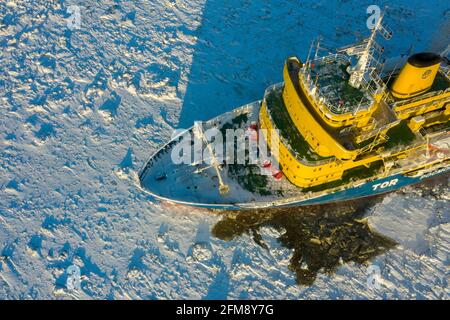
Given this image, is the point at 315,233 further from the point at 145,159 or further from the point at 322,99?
the point at 145,159

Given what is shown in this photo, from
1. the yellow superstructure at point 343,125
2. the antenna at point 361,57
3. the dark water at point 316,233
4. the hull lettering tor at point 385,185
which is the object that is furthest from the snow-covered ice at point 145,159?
the antenna at point 361,57

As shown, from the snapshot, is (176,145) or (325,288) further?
(176,145)

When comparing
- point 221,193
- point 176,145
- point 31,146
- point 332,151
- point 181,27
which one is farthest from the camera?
point 181,27

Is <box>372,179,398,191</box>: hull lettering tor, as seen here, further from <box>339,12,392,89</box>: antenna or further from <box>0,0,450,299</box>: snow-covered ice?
<box>339,12,392,89</box>: antenna

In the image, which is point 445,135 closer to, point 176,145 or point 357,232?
point 357,232

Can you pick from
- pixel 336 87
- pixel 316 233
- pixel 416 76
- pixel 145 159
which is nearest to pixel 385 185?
pixel 316 233

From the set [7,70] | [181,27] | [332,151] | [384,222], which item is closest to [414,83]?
[332,151]

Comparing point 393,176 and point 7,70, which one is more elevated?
point 393,176
